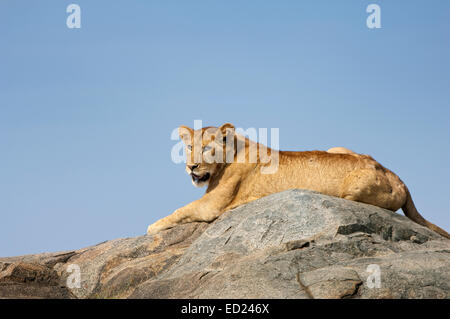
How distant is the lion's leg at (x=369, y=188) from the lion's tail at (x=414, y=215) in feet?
3.18

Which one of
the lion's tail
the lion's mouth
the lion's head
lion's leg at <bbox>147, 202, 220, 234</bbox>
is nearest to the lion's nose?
the lion's head

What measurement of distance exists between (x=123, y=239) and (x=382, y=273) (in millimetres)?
8507

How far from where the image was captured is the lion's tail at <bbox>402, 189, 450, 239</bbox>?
52.7 ft

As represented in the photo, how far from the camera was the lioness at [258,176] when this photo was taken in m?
15.1

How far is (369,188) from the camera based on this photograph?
1482 centimetres

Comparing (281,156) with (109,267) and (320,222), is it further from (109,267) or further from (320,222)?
(109,267)

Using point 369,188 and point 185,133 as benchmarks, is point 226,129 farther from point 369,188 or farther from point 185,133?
point 369,188

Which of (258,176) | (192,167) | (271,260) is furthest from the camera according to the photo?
(258,176)

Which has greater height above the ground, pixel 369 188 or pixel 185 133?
pixel 185 133

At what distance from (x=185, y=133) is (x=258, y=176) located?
2338 millimetres

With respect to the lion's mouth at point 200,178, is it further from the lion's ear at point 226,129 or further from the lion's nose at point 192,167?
the lion's ear at point 226,129

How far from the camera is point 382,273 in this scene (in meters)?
10.5

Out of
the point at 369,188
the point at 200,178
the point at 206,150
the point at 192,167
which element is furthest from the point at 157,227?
the point at 369,188
